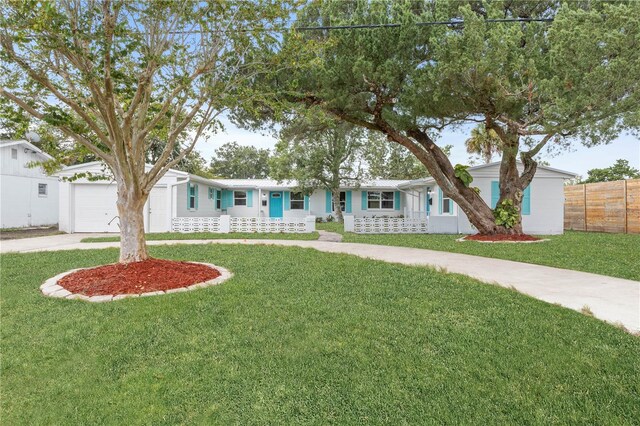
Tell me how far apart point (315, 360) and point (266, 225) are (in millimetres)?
11068

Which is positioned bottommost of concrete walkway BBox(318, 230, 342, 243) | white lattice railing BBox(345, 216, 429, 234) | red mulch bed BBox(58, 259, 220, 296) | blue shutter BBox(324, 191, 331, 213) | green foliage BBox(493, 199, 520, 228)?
red mulch bed BBox(58, 259, 220, 296)

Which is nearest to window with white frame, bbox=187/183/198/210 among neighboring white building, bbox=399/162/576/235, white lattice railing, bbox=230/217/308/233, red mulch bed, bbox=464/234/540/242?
white lattice railing, bbox=230/217/308/233

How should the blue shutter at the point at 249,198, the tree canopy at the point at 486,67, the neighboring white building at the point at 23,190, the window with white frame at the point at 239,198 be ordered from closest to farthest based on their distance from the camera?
the tree canopy at the point at 486,67 → the neighboring white building at the point at 23,190 → the blue shutter at the point at 249,198 → the window with white frame at the point at 239,198

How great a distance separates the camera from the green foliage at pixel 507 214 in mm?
11305

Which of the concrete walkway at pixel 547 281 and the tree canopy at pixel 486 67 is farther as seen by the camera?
the tree canopy at pixel 486 67

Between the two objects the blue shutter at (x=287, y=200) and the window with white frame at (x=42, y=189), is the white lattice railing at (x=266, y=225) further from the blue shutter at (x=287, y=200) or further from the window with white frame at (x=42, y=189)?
the window with white frame at (x=42, y=189)

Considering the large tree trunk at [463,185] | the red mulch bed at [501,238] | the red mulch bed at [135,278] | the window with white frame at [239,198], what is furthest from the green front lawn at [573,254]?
the window with white frame at [239,198]

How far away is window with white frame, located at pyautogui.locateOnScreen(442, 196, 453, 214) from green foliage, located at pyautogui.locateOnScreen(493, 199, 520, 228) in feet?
9.77

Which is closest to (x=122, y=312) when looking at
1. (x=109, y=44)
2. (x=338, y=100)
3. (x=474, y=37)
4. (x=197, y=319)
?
(x=197, y=319)

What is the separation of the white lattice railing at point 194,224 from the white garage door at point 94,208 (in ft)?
8.46

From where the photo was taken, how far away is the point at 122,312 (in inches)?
156

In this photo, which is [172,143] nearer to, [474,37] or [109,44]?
[109,44]

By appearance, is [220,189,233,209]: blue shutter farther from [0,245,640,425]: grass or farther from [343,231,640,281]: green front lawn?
[0,245,640,425]: grass

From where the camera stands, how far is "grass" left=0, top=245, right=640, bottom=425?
2311 millimetres
